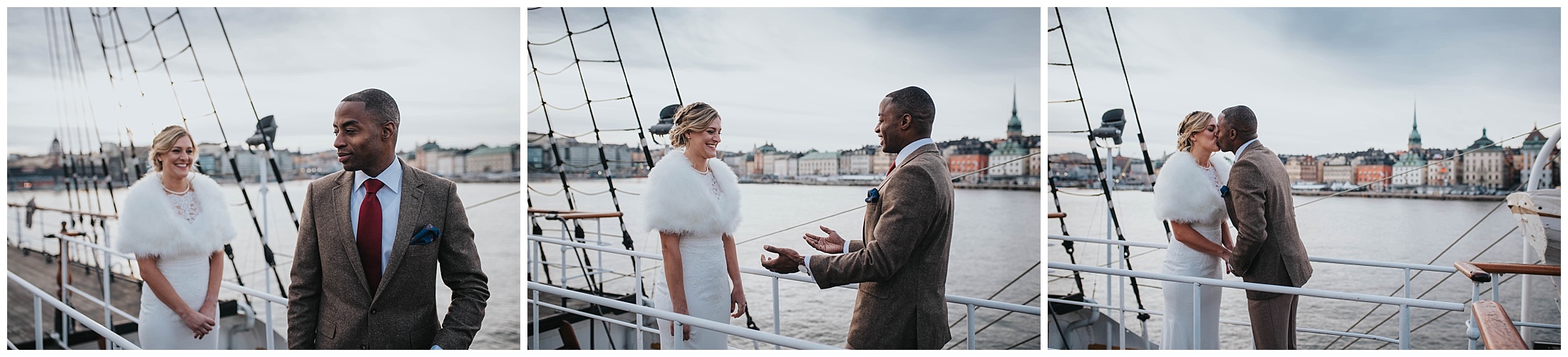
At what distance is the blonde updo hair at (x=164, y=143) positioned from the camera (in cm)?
287

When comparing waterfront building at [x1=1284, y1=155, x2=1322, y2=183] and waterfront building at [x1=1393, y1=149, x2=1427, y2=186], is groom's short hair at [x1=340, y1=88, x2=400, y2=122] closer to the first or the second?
waterfront building at [x1=1284, y1=155, x2=1322, y2=183]

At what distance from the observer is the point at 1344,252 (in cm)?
501

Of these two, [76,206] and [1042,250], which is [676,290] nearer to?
[1042,250]

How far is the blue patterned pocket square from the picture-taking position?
2211 millimetres

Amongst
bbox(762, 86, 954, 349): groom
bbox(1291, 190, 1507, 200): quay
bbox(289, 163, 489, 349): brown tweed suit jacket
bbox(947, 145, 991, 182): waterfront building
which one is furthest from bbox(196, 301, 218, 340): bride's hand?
bbox(1291, 190, 1507, 200): quay

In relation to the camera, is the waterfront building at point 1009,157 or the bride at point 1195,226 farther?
the waterfront building at point 1009,157

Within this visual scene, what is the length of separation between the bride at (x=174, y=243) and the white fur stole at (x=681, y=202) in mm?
1634

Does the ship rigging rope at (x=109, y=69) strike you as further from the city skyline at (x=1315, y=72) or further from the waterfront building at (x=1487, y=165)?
the waterfront building at (x=1487, y=165)

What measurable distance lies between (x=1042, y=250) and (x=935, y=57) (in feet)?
3.74

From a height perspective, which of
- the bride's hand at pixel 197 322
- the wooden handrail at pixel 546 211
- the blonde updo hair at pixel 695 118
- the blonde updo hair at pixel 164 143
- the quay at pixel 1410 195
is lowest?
the bride's hand at pixel 197 322

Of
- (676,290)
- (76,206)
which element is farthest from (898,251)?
→ (76,206)

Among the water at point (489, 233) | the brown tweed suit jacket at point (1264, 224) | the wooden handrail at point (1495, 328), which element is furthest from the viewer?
the water at point (489, 233)

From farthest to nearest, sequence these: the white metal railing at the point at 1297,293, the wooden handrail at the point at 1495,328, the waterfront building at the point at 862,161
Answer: the waterfront building at the point at 862,161
the white metal railing at the point at 1297,293
the wooden handrail at the point at 1495,328

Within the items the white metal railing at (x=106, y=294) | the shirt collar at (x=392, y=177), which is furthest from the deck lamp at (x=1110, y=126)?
the white metal railing at (x=106, y=294)
